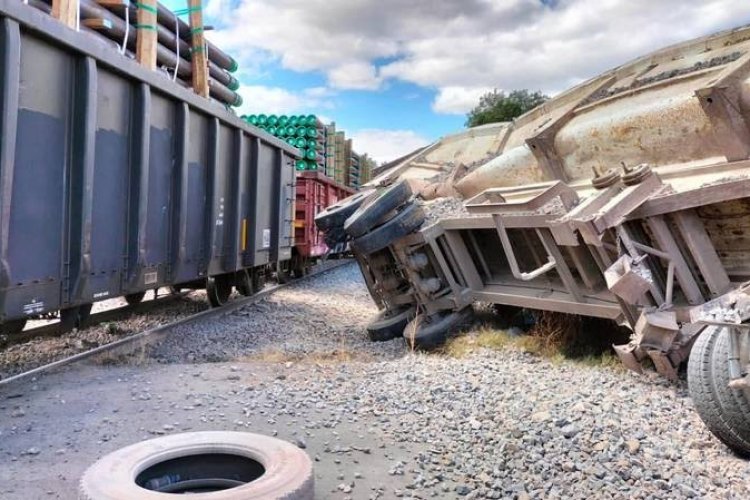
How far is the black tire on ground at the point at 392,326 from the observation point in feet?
23.4

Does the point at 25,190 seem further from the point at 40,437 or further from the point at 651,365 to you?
the point at 651,365

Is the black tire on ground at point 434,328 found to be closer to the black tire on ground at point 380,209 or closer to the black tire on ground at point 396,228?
the black tire on ground at point 396,228

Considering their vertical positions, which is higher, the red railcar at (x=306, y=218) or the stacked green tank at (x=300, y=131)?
the stacked green tank at (x=300, y=131)

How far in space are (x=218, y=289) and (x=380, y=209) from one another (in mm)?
3924

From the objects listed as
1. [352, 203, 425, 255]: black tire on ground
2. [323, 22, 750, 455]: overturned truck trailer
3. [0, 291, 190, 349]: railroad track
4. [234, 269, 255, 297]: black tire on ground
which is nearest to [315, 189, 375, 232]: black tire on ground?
[323, 22, 750, 455]: overturned truck trailer

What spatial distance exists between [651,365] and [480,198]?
7.45 ft

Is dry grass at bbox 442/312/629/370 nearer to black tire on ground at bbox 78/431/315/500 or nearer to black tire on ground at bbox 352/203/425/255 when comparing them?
black tire on ground at bbox 352/203/425/255

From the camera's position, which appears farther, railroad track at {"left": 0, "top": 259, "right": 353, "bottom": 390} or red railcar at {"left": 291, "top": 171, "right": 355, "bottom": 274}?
red railcar at {"left": 291, "top": 171, "right": 355, "bottom": 274}

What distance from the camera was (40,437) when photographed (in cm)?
367

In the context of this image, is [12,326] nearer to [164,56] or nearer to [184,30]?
[164,56]

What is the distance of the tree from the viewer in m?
34.9

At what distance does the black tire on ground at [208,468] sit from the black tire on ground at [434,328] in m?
3.63

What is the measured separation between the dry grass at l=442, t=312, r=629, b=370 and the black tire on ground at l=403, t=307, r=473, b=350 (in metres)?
0.18

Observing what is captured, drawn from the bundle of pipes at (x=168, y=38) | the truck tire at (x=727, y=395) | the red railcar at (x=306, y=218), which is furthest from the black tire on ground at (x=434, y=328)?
the red railcar at (x=306, y=218)
